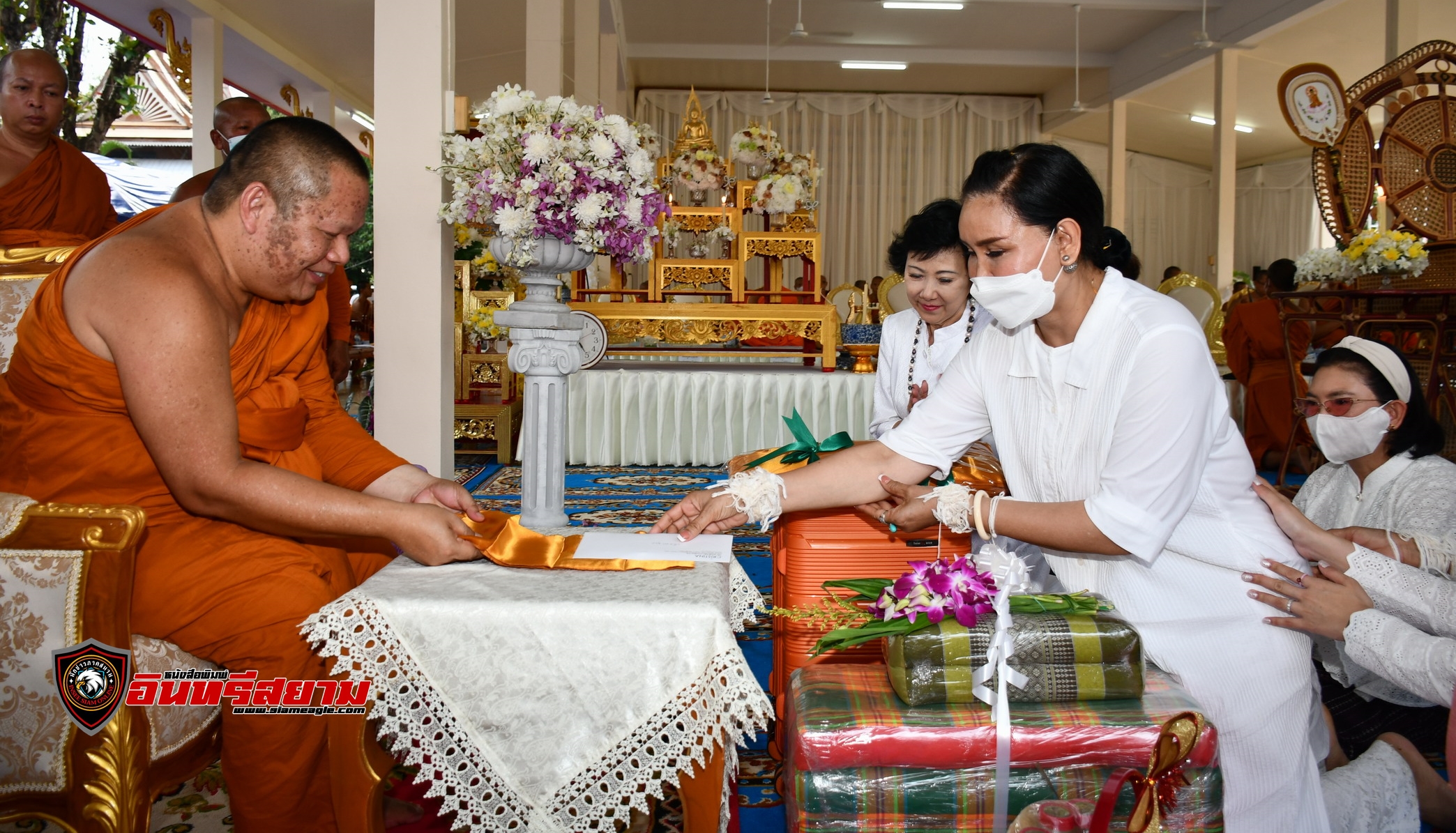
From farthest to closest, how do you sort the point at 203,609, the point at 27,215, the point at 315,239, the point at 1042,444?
the point at 27,215, the point at 1042,444, the point at 315,239, the point at 203,609

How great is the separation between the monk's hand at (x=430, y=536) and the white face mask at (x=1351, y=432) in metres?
1.99

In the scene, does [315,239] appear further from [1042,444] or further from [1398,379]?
[1398,379]

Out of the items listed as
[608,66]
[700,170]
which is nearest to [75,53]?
Answer: [608,66]

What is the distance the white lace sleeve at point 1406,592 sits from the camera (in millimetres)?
1803

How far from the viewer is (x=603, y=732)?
1304mm

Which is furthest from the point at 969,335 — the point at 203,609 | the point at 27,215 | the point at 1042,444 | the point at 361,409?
the point at 361,409

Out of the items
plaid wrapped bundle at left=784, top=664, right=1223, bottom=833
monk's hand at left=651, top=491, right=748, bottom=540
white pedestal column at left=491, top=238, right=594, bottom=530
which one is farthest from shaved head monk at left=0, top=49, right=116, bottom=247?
plaid wrapped bundle at left=784, top=664, right=1223, bottom=833

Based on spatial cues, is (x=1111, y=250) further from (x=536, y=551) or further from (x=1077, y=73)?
(x=1077, y=73)

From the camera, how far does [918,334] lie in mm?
2896

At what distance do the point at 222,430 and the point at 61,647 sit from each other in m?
0.37

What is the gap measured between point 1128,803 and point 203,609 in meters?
1.40

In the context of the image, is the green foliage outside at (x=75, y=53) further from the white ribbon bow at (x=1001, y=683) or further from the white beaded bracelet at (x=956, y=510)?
the white ribbon bow at (x=1001, y=683)

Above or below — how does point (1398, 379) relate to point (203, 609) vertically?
above

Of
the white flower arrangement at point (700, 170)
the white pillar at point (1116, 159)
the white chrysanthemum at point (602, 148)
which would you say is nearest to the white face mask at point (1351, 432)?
the white chrysanthemum at point (602, 148)
